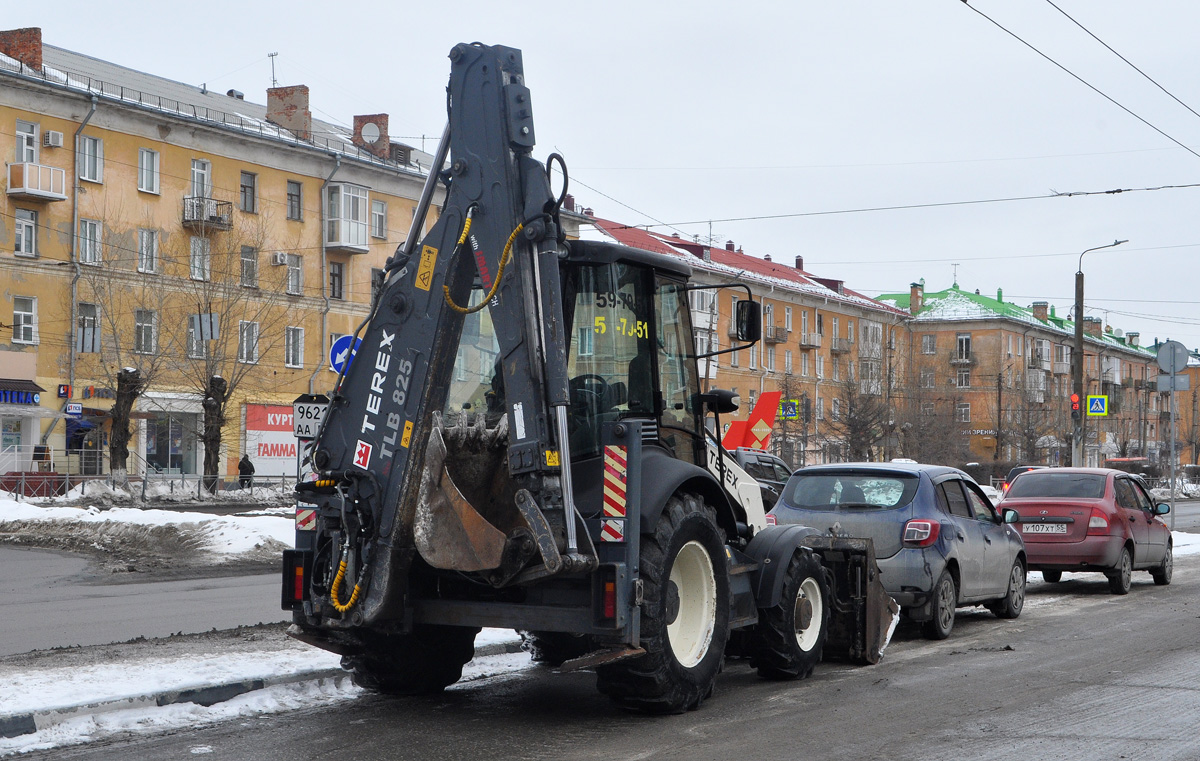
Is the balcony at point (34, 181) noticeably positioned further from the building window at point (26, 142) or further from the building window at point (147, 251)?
the building window at point (147, 251)

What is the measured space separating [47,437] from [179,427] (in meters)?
5.29

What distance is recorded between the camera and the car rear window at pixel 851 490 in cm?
1203

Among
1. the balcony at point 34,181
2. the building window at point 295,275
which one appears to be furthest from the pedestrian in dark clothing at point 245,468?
the balcony at point 34,181

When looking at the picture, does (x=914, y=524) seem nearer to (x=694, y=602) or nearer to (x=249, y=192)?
(x=694, y=602)

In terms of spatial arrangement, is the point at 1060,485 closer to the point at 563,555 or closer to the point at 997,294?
the point at 563,555

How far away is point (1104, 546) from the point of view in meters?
16.4

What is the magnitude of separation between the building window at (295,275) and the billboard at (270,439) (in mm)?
4519

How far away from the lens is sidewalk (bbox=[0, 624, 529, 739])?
7266mm

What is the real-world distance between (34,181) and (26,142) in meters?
1.53

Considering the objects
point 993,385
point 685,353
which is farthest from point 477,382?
point 993,385

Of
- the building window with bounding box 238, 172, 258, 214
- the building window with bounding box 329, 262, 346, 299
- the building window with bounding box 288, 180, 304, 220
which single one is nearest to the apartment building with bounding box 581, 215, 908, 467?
the building window with bounding box 329, 262, 346, 299

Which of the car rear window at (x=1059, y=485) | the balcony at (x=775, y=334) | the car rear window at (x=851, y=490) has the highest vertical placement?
the balcony at (x=775, y=334)

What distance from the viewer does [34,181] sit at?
40062 mm

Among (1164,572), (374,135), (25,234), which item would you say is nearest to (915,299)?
(374,135)
